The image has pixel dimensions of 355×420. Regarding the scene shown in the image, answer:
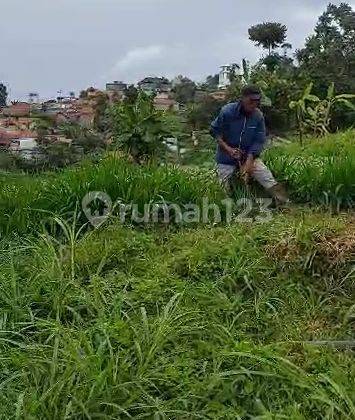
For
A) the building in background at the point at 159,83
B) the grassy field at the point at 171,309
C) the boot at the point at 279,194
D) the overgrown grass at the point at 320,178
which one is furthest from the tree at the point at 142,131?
the building in background at the point at 159,83

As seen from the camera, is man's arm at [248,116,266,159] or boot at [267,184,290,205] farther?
man's arm at [248,116,266,159]

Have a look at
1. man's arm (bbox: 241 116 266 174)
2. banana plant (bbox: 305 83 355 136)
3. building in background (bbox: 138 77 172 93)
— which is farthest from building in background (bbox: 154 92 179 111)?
banana plant (bbox: 305 83 355 136)

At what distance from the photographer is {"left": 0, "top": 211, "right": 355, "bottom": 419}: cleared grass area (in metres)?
2.61

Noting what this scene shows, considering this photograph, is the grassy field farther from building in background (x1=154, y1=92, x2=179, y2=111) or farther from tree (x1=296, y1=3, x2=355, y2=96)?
A: tree (x1=296, y1=3, x2=355, y2=96)

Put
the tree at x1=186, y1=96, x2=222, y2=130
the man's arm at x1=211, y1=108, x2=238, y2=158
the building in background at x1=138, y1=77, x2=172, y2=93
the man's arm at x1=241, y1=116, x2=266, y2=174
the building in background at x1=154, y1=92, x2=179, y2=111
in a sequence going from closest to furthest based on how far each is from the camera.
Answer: the man's arm at x1=241, y1=116, x2=266, y2=174 → the man's arm at x1=211, y1=108, x2=238, y2=158 → the building in background at x1=154, y1=92, x2=179, y2=111 → the tree at x1=186, y1=96, x2=222, y2=130 → the building in background at x1=138, y1=77, x2=172, y2=93

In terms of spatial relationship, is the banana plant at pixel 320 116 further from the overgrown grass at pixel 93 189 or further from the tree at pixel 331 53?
the overgrown grass at pixel 93 189

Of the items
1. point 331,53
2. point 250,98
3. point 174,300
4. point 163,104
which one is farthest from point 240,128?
point 331,53

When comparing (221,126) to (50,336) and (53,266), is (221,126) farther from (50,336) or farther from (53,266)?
(50,336)

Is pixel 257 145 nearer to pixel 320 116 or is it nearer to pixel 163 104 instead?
pixel 163 104

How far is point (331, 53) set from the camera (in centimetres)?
1245

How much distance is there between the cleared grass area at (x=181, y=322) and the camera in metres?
2.61

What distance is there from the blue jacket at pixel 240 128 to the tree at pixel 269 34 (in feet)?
30.7

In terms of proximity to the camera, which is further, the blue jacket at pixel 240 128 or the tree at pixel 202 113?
the tree at pixel 202 113

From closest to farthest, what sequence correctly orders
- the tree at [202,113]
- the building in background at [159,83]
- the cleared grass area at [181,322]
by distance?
the cleared grass area at [181,322] < the tree at [202,113] < the building in background at [159,83]
